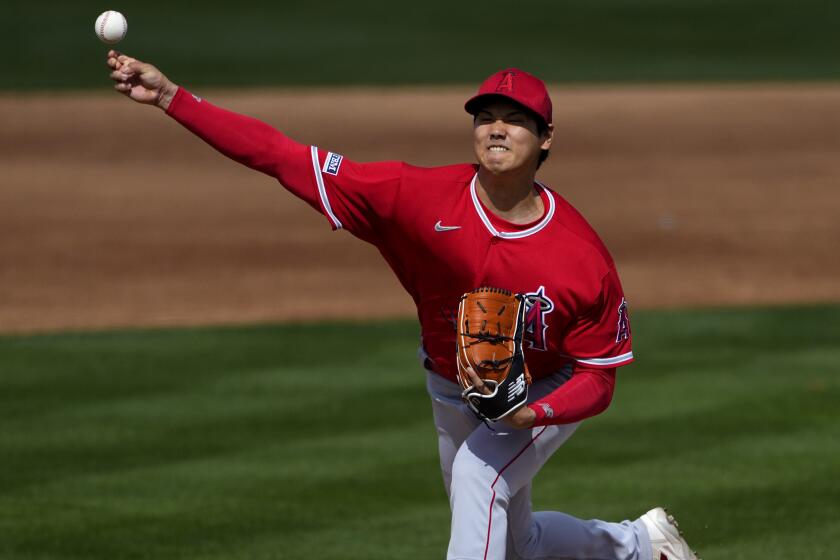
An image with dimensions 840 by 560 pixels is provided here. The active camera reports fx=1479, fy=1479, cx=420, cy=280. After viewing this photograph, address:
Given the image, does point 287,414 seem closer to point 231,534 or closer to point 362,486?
point 362,486

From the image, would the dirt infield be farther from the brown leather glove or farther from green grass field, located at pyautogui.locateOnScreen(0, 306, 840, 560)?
the brown leather glove

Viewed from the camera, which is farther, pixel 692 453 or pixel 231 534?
pixel 692 453

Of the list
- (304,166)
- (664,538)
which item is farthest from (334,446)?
(304,166)

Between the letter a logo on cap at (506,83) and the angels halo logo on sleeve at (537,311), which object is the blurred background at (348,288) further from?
the letter a logo on cap at (506,83)

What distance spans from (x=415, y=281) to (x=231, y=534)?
81.0 inches

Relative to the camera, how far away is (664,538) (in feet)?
20.0

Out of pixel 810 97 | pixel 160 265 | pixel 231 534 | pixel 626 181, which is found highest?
pixel 810 97

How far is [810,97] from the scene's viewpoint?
22.7 m

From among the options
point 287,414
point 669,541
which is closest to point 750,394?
point 287,414

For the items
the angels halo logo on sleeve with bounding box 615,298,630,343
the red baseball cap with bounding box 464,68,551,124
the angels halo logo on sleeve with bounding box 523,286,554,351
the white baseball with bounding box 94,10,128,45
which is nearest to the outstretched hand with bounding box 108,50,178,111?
the white baseball with bounding box 94,10,128,45

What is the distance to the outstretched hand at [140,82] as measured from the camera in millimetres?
5133

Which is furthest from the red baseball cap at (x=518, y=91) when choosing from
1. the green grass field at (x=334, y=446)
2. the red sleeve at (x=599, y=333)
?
the green grass field at (x=334, y=446)

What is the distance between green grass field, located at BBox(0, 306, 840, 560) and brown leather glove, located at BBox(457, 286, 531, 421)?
1.84 metres

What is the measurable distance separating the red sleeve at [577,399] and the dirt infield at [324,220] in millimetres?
7053
